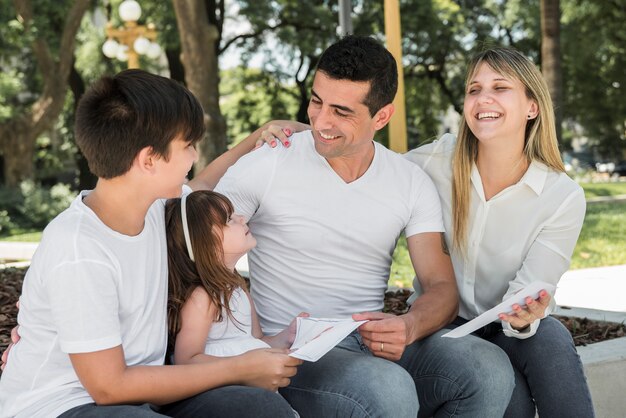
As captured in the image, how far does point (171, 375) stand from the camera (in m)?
2.68

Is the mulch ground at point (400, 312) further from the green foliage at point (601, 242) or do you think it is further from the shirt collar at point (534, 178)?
the green foliage at point (601, 242)

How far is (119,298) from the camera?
8.82 ft

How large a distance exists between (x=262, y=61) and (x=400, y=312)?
74.4 feet

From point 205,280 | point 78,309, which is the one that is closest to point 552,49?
point 205,280

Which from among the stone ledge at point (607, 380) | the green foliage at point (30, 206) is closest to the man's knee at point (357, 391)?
the stone ledge at point (607, 380)

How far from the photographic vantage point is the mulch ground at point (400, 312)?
4.67m

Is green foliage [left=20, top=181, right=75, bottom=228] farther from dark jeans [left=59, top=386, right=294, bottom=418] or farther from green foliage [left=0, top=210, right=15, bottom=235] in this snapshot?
dark jeans [left=59, top=386, right=294, bottom=418]

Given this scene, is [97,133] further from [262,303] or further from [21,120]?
[21,120]

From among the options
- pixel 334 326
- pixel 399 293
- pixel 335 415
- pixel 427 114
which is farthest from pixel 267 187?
pixel 427 114

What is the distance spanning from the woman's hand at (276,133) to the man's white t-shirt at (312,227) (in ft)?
0.15

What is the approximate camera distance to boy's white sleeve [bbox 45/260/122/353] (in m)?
2.50

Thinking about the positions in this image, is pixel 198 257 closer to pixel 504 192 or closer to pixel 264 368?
pixel 264 368

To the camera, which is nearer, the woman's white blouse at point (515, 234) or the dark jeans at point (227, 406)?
the dark jeans at point (227, 406)

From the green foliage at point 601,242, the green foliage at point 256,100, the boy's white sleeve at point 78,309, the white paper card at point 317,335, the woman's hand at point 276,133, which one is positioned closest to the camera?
the boy's white sleeve at point 78,309
